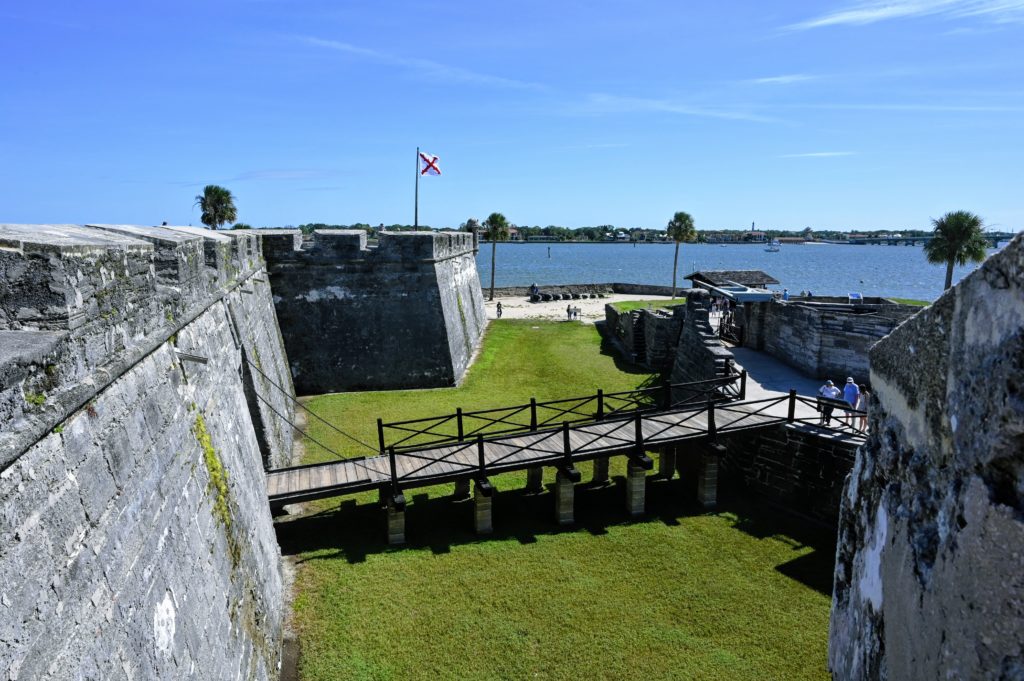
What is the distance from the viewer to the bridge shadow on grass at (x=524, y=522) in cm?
935

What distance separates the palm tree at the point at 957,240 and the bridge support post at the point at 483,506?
86.0 ft

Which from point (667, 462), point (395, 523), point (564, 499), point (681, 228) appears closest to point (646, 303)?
point (681, 228)

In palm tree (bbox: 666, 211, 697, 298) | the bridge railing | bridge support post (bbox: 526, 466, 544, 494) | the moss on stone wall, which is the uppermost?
palm tree (bbox: 666, 211, 697, 298)

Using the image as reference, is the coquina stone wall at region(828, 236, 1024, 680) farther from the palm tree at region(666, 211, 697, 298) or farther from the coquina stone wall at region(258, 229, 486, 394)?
the palm tree at region(666, 211, 697, 298)

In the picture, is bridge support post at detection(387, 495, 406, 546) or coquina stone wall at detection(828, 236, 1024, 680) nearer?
coquina stone wall at detection(828, 236, 1024, 680)

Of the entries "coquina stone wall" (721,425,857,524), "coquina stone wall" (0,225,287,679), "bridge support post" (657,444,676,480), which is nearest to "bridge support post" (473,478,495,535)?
"coquina stone wall" (0,225,287,679)

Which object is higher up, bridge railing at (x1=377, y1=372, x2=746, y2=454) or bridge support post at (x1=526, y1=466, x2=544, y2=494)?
bridge railing at (x1=377, y1=372, x2=746, y2=454)

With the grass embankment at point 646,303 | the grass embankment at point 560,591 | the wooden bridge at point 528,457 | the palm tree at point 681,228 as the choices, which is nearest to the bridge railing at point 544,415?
the wooden bridge at point 528,457

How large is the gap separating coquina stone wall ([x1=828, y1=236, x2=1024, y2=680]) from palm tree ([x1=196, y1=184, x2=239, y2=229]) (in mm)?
36604

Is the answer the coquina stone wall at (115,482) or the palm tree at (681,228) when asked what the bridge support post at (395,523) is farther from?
the palm tree at (681,228)

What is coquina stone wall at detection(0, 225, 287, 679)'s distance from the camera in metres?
3.07

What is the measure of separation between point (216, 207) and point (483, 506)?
30795mm

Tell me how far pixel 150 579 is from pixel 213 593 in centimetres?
118

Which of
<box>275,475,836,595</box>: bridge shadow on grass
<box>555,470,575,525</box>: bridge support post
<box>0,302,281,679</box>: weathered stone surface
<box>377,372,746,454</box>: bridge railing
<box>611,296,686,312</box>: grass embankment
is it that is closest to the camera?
<box>0,302,281,679</box>: weathered stone surface
